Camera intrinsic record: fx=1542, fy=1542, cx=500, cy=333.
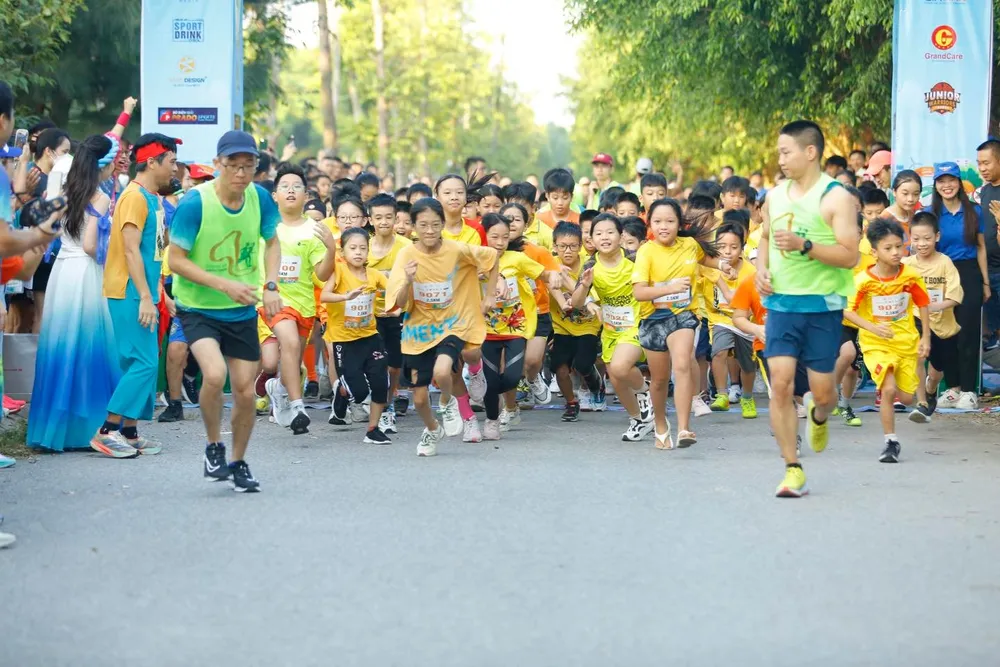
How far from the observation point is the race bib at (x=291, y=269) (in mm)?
12188

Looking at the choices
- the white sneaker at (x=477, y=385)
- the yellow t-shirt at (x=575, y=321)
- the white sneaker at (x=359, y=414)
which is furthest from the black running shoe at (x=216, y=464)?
the yellow t-shirt at (x=575, y=321)

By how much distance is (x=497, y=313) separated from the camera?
11719 mm

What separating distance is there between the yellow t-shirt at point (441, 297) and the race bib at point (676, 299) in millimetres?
1205

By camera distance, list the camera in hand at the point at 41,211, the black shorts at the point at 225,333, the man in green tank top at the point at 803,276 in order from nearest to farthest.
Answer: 1. the camera in hand at the point at 41,211
2. the man in green tank top at the point at 803,276
3. the black shorts at the point at 225,333

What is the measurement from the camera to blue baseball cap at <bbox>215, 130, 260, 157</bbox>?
8.48 m

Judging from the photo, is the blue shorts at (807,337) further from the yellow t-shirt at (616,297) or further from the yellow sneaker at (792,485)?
the yellow t-shirt at (616,297)

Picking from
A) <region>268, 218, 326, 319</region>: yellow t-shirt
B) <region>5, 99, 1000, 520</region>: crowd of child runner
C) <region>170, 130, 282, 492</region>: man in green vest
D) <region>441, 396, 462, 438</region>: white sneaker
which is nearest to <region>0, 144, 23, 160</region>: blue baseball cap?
<region>5, 99, 1000, 520</region>: crowd of child runner

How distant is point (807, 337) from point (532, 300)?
144 inches

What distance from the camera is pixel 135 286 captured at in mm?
10398

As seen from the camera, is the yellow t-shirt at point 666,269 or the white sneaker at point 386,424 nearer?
the yellow t-shirt at point 666,269

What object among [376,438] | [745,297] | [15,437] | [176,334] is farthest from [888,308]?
[15,437]

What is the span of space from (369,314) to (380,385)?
67cm

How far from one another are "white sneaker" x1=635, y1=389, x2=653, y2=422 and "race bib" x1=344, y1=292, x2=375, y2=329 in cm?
213

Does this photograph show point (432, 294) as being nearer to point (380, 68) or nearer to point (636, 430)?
point (636, 430)
